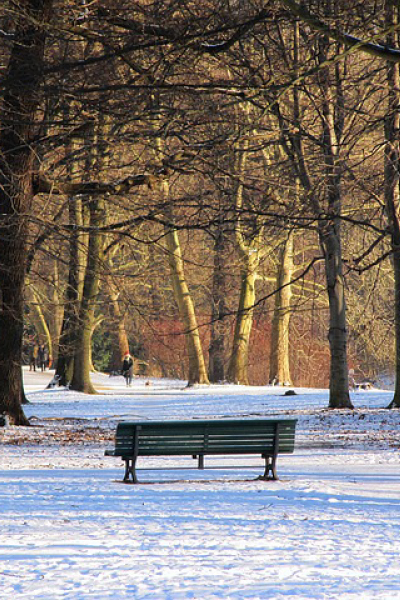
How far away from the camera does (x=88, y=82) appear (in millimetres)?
14992

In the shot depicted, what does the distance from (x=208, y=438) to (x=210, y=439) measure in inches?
1.4

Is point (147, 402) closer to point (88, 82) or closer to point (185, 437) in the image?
point (88, 82)

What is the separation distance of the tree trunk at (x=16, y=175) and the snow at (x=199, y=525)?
6.40 ft

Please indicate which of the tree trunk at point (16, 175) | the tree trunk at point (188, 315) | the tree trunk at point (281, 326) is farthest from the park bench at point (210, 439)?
the tree trunk at point (188, 315)

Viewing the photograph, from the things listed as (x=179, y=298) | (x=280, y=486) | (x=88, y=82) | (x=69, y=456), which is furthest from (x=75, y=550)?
(x=179, y=298)

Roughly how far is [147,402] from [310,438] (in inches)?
541

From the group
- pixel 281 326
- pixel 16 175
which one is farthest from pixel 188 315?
pixel 16 175

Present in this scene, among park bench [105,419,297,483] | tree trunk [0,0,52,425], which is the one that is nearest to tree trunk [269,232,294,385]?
tree trunk [0,0,52,425]

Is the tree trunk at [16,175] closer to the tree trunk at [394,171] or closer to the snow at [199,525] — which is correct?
the snow at [199,525]

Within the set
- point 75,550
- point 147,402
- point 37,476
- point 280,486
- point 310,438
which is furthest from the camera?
point 147,402

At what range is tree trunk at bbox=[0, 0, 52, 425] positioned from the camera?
14.1 meters

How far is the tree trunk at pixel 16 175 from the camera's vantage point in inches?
554

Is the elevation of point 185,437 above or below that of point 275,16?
below

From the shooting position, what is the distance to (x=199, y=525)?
7602 millimetres
